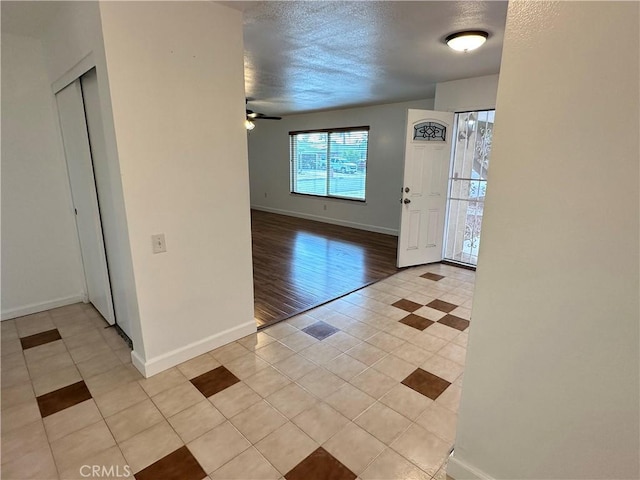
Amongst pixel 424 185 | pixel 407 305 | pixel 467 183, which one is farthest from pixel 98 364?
pixel 467 183

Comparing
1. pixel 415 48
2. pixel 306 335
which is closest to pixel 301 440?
pixel 306 335

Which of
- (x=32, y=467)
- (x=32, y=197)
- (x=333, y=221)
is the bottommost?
(x=32, y=467)

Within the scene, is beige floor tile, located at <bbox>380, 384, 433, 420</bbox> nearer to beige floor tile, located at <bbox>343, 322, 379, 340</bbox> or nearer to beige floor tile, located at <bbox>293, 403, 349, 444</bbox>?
beige floor tile, located at <bbox>293, 403, 349, 444</bbox>

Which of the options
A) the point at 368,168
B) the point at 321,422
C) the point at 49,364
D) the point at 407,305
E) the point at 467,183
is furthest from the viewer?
the point at 368,168

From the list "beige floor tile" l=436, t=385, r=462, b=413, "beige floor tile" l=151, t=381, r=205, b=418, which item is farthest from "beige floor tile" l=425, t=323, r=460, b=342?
"beige floor tile" l=151, t=381, r=205, b=418

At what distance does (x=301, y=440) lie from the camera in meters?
1.75

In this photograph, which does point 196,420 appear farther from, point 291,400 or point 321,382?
point 321,382

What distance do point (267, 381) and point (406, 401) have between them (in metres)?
0.89

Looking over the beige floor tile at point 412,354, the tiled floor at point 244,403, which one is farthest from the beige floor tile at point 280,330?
the beige floor tile at point 412,354

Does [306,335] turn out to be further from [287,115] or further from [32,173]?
[287,115]

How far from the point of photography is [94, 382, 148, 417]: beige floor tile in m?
1.96

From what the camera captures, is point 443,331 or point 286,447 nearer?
point 286,447

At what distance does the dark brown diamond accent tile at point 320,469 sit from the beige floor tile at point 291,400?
0.32m

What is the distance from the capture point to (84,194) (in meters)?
2.85
